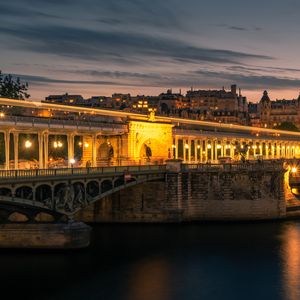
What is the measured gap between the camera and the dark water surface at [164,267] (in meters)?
48.4

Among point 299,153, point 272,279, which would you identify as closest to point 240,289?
point 272,279

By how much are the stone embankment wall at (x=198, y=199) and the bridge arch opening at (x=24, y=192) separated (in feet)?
71.6

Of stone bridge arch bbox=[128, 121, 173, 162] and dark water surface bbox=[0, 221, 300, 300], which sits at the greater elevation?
stone bridge arch bbox=[128, 121, 173, 162]

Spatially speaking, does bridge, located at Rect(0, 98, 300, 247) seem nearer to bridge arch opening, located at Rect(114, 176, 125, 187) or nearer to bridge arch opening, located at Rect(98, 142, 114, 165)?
bridge arch opening, located at Rect(114, 176, 125, 187)

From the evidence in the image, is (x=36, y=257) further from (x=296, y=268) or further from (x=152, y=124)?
(x=152, y=124)

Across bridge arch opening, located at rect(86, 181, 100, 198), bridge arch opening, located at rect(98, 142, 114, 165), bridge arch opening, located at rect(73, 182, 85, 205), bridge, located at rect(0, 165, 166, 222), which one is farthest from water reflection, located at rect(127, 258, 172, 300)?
bridge arch opening, located at rect(98, 142, 114, 165)

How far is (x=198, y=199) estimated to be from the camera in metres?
76.4

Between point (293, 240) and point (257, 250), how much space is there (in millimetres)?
5479

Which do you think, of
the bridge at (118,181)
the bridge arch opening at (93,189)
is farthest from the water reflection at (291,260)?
the bridge arch opening at (93,189)

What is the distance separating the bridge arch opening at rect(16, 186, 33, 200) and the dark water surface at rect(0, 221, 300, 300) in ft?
16.3

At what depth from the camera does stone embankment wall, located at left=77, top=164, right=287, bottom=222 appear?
246ft

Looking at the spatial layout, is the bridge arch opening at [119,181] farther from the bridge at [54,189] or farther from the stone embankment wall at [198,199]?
the stone embankment wall at [198,199]

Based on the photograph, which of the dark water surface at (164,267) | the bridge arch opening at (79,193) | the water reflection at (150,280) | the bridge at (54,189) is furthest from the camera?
the bridge arch opening at (79,193)

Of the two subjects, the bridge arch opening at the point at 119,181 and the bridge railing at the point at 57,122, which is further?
the bridge arch opening at the point at 119,181
